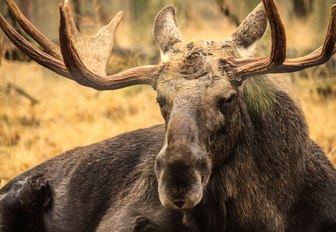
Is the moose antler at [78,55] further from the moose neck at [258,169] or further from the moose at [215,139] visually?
the moose neck at [258,169]

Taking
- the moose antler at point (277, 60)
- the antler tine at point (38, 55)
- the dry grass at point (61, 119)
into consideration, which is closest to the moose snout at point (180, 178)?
the moose antler at point (277, 60)

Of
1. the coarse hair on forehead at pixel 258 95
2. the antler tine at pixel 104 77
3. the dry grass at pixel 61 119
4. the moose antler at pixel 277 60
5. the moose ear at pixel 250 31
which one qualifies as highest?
the moose ear at pixel 250 31

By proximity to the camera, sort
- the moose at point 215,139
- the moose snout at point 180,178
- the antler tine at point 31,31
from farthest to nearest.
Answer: the antler tine at point 31,31, the moose at point 215,139, the moose snout at point 180,178

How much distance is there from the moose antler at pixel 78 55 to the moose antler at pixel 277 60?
0.48m

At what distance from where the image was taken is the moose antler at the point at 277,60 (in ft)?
14.6

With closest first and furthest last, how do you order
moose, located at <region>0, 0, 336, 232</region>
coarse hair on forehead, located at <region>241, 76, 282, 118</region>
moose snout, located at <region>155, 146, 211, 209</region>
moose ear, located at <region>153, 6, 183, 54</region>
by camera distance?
moose snout, located at <region>155, 146, 211, 209</region>, moose, located at <region>0, 0, 336, 232</region>, coarse hair on forehead, located at <region>241, 76, 282, 118</region>, moose ear, located at <region>153, 6, 183, 54</region>

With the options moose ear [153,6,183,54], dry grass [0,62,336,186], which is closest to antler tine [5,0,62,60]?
moose ear [153,6,183,54]

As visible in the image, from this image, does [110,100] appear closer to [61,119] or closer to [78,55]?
[61,119]

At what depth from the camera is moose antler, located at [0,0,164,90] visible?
4.81m

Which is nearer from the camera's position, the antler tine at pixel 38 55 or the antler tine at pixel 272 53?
the antler tine at pixel 272 53

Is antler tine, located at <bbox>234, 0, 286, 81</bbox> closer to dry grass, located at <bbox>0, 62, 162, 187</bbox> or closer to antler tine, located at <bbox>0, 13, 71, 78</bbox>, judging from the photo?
antler tine, located at <bbox>0, 13, 71, 78</bbox>

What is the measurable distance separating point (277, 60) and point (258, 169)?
724mm

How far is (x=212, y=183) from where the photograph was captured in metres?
4.82

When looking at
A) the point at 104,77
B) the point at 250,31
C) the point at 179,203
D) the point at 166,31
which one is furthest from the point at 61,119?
the point at 179,203
